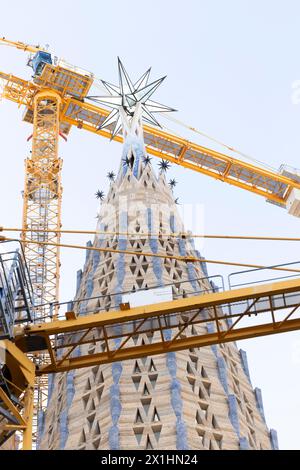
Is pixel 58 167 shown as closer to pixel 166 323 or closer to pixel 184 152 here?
pixel 184 152

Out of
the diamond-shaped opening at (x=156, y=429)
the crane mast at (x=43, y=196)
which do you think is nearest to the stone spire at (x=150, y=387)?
the diamond-shaped opening at (x=156, y=429)

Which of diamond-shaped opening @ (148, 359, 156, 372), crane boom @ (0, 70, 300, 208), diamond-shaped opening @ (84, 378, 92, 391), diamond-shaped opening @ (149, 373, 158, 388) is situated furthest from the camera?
crane boom @ (0, 70, 300, 208)

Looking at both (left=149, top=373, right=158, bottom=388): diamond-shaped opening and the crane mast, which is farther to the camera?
the crane mast

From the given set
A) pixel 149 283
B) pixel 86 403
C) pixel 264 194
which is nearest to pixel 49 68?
pixel 264 194

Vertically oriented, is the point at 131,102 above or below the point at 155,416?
above

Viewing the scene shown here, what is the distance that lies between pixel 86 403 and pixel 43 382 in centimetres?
1714

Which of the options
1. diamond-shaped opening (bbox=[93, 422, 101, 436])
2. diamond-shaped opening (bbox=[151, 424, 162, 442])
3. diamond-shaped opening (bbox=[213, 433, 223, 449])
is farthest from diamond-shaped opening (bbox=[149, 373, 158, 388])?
diamond-shaped opening (bbox=[213, 433, 223, 449])

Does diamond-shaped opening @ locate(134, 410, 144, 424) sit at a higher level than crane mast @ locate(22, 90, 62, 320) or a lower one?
lower

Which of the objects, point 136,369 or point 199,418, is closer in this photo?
point 199,418

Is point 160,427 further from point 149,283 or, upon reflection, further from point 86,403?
point 149,283

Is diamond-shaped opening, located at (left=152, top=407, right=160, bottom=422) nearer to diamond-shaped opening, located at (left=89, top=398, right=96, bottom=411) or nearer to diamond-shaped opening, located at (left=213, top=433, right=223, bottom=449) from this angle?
diamond-shaped opening, located at (left=213, top=433, right=223, bottom=449)

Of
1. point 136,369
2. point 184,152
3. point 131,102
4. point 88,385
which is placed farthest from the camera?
point 184,152

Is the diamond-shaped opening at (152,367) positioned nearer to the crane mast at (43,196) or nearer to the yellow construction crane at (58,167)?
the yellow construction crane at (58,167)

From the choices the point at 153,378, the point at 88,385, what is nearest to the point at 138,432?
the point at 153,378
